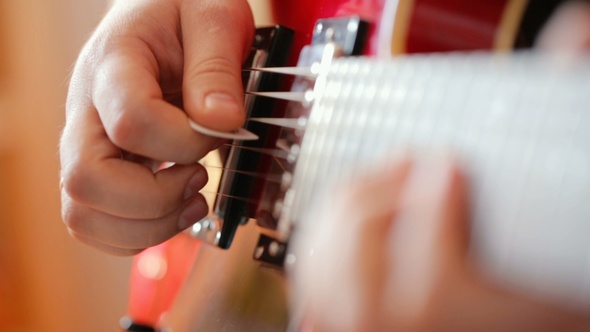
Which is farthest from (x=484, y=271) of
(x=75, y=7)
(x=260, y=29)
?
(x=75, y=7)

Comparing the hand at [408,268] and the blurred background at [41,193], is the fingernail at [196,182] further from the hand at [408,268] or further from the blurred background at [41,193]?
the blurred background at [41,193]

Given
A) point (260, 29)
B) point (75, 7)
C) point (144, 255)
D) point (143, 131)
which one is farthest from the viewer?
point (75, 7)

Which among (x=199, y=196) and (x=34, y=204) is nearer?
(x=199, y=196)

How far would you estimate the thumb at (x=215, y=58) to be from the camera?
1.78 ft

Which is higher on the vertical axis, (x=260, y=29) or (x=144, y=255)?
(x=260, y=29)

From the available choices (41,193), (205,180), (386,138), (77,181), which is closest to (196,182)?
(205,180)

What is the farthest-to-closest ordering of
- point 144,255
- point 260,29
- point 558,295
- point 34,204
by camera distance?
point 34,204
point 144,255
point 260,29
point 558,295

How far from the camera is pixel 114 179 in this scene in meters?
0.59

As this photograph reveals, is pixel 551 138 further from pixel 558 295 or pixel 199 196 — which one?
pixel 199 196

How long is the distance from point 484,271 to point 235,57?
1.20ft

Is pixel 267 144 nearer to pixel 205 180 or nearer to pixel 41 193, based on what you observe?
A: pixel 205 180

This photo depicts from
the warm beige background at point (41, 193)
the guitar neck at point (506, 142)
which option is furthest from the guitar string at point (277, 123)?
the warm beige background at point (41, 193)

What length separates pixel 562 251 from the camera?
12.0 inches

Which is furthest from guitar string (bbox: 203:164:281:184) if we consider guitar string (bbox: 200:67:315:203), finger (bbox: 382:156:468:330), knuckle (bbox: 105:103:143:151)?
finger (bbox: 382:156:468:330)
